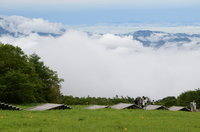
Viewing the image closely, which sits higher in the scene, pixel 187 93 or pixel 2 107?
pixel 187 93

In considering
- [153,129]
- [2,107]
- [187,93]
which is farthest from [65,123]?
[187,93]

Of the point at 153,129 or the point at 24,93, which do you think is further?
the point at 24,93

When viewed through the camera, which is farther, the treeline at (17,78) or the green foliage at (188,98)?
the green foliage at (188,98)

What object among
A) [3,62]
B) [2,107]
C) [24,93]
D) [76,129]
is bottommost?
[76,129]

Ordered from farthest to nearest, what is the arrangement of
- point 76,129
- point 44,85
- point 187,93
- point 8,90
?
point 187,93, point 44,85, point 8,90, point 76,129

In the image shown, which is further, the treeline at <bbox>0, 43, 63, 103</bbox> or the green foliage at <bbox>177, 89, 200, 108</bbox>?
Answer: the green foliage at <bbox>177, 89, 200, 108</bbox>

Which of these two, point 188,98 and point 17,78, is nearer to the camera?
point 17,78

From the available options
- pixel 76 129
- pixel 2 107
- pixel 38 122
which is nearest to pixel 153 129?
pixel 76 129

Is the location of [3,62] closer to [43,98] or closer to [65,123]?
[43,98]

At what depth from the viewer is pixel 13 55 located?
55062 mm

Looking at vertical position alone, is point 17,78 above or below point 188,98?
below

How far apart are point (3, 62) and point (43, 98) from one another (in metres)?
13.6

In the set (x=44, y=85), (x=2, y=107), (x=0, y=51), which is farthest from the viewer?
(x=44, y=85)

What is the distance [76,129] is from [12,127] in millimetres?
3219
